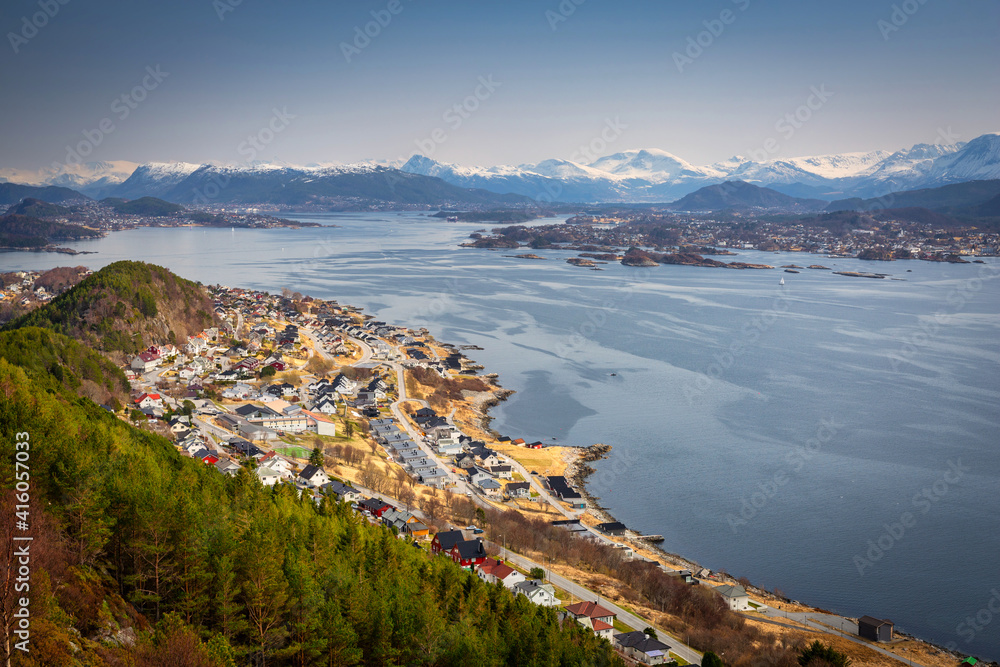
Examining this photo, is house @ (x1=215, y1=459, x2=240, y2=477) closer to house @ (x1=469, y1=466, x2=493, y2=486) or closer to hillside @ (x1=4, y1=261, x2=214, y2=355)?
Answer: house @ (x1=469, y1=466, x2=493, y2=486)

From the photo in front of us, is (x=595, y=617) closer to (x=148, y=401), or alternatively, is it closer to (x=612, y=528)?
(x=612, y=528)


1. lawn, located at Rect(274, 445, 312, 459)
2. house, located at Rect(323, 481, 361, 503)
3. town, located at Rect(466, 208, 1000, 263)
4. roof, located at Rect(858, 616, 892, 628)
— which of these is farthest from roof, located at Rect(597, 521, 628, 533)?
town, located at Rect(466, 208, 1000, 263)

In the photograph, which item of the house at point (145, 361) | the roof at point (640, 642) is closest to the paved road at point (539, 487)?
the roof at point (640, 642)

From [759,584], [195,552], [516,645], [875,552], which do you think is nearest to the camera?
[195,552]

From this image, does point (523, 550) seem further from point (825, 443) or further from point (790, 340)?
point (790, 340)

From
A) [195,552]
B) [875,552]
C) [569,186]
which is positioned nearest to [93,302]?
[195,552]

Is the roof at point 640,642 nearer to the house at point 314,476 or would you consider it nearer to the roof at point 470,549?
the roof at point 470,549
